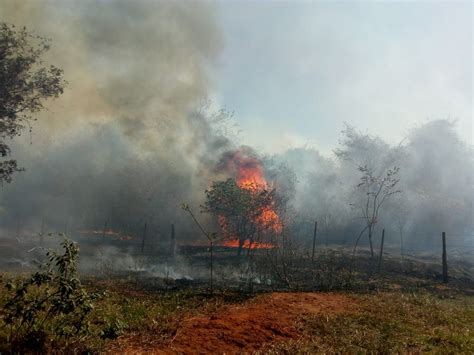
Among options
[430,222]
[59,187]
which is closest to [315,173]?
[430,222]

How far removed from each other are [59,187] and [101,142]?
35.0 feet

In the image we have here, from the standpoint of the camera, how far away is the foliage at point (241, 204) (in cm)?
3581

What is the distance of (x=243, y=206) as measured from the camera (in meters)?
35.7

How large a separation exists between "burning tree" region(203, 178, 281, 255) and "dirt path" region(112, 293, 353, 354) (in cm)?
2149

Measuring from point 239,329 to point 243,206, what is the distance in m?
25.7

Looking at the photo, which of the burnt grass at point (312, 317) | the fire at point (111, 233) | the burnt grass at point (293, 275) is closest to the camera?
the burnt grass at point (312, 317)

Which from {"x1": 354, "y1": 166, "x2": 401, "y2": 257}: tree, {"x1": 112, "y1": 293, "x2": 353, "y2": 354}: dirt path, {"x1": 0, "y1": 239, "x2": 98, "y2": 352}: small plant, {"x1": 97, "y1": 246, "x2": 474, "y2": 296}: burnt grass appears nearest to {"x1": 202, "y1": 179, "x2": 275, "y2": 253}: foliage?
{"x1": 97, "y1": 246, "x2": 474, "y2": 296}: burnt grass

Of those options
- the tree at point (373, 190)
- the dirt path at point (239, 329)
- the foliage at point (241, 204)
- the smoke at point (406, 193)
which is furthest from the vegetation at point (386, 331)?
the smoke at point (406, 193)

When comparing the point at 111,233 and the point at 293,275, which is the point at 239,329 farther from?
the point at 111,233

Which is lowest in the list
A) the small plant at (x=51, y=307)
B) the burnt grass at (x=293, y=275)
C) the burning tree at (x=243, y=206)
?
the burnt grass at (x=293, y=275)

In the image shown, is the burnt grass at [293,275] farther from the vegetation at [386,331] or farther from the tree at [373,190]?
the vegetation at [386,331]

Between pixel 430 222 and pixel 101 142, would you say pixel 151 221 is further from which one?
pixel 430 222

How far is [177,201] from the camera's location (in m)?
57.3

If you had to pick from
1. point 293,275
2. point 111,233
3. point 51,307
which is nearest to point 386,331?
point 51,307
